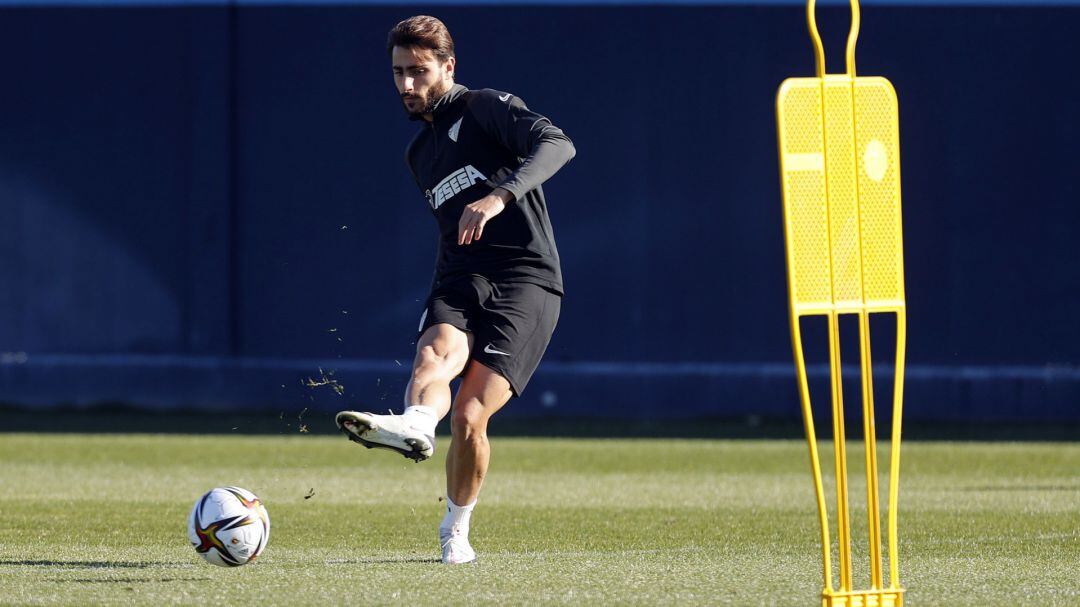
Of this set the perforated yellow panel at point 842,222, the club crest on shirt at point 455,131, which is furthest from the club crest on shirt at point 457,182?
the perforated yellow panel at point 842,222

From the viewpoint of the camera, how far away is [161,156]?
1953 centimetres

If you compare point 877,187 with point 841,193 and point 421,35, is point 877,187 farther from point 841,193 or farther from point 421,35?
point 421,35

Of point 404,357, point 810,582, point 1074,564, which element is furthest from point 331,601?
point 404,357

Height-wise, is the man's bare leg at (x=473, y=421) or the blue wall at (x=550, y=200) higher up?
the blue wall at (x=550, y=200)

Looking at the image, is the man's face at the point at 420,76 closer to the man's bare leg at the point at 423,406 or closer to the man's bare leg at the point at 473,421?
the man's bare leg at the point at 423,406

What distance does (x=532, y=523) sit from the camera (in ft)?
28.9

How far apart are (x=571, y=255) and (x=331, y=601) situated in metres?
13.7

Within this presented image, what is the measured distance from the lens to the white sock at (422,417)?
575cm

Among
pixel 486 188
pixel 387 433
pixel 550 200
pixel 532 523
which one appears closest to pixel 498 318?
pixel 486 188

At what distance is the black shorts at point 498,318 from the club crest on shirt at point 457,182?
0.35 m

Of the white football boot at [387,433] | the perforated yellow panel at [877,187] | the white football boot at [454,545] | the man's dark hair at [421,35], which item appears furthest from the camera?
the white football boot at [454,545]

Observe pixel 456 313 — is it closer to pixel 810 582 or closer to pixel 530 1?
pixel 810 582

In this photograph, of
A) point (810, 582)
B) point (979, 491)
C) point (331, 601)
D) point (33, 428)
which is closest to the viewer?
point (331, 601)

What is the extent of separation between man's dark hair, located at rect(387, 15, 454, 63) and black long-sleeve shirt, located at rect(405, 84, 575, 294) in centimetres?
21
